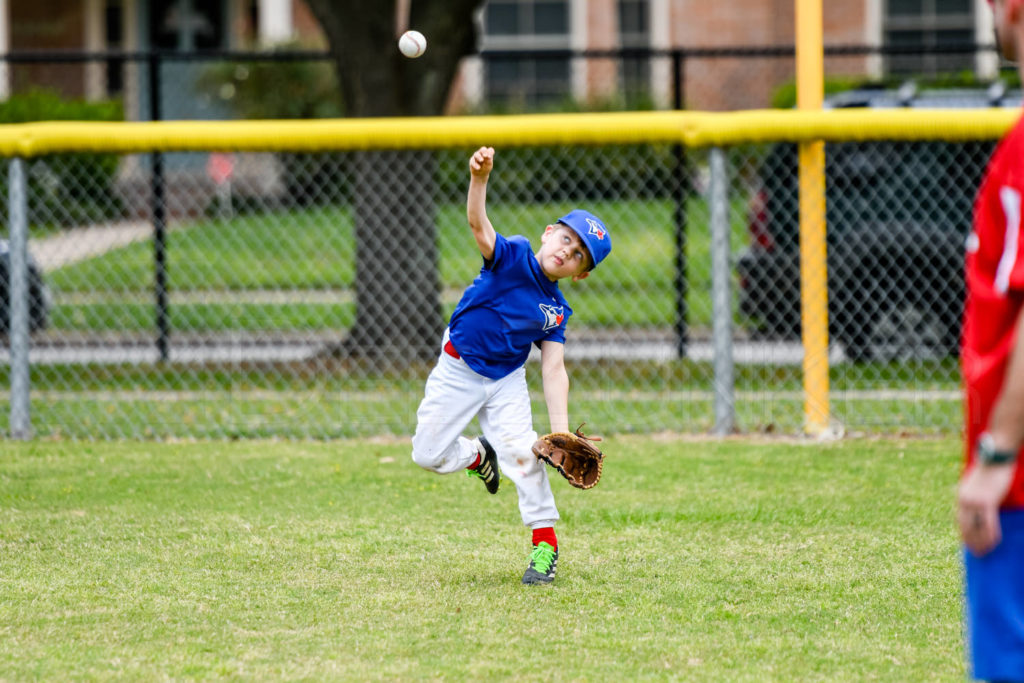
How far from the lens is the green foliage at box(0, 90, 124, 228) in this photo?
35.7 feet

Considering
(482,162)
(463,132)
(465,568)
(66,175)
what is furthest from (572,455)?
(66,175)

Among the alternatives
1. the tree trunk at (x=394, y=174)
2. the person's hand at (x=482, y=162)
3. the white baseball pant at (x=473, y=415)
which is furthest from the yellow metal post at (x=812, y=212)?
the person's hand at (x=482, y=162)

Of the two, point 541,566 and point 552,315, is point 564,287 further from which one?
point 541,566

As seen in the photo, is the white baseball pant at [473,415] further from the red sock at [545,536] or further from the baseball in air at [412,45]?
the baseball in air at [412,45]

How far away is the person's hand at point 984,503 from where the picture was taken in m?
2.31

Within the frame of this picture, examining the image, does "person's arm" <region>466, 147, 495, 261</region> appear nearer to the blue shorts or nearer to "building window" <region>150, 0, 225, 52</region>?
the blue shorts

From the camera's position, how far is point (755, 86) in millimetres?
17266

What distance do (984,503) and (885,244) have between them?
283 inches

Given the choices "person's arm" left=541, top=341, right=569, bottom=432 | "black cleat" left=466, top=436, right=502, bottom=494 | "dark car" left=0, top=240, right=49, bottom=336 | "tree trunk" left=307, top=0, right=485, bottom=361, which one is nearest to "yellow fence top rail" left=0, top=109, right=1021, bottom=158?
"tree trunk" left=307, top=0, right=485, bottom=361

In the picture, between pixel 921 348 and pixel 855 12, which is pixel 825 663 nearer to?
pixel 921 348

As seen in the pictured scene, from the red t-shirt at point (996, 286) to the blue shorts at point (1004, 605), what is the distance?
57mm

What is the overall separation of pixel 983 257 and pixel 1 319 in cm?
828

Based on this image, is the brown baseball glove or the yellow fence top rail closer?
the brown baseball glove

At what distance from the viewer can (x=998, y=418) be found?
2.28 metres
